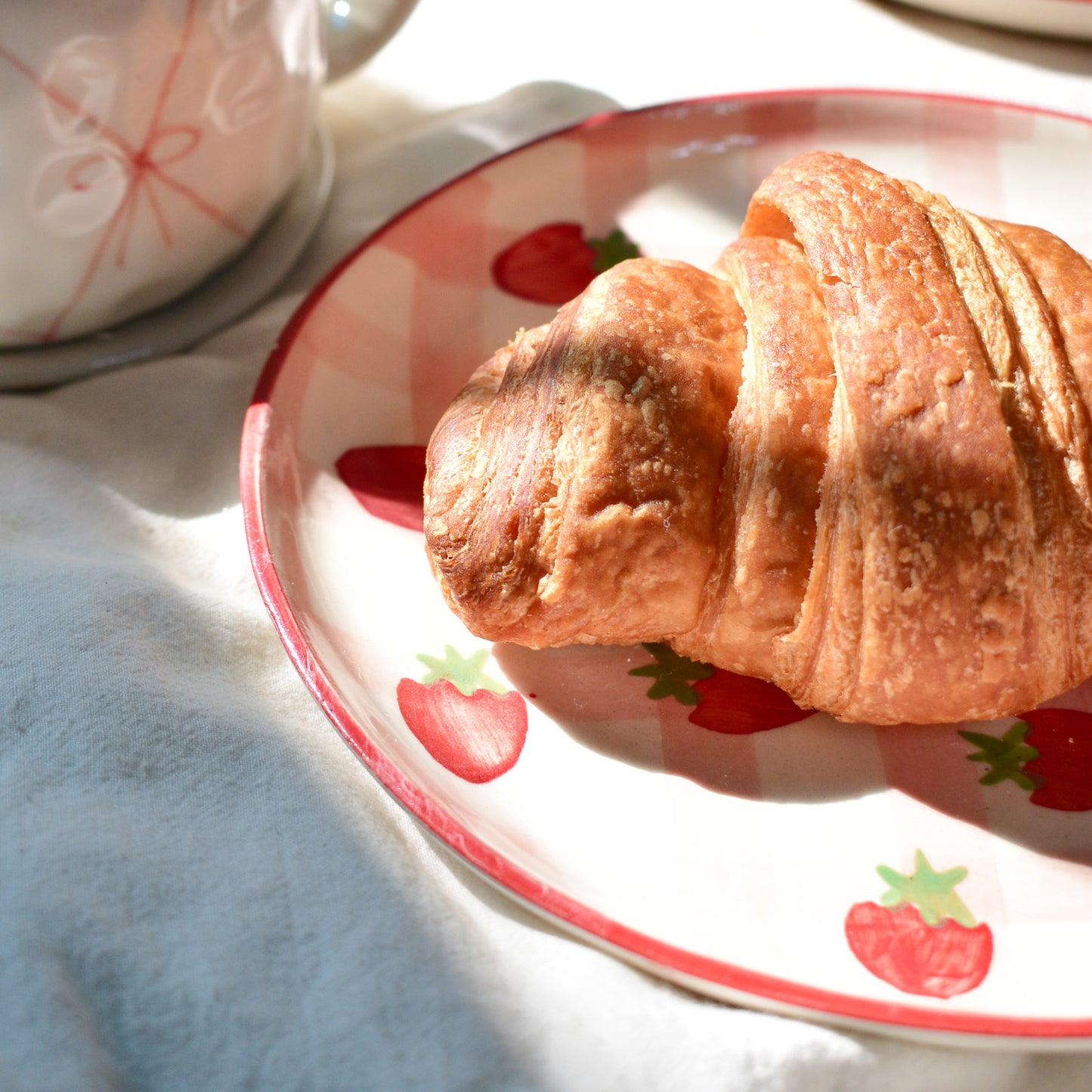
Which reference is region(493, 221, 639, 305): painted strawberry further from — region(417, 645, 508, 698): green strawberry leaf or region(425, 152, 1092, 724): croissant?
region(417, 645, 508, 698): green strawberry leaf

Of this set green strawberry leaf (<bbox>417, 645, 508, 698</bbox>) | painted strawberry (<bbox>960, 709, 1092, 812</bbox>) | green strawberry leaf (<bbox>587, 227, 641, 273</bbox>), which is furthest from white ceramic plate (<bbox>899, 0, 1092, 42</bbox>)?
green strawberry leaf (<bbox>417, 645, 508, 698</bbox>)

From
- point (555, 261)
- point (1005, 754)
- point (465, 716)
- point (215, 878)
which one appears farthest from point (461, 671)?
point (555, 261)

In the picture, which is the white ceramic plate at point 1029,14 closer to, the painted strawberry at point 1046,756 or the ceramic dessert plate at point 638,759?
the ceramic dessert plate at point 638,759

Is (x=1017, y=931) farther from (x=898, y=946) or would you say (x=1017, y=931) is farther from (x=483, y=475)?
(x=483, y=475)

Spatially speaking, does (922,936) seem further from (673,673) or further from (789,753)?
(673,673)

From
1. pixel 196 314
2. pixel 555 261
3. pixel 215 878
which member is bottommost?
pixel 215 878

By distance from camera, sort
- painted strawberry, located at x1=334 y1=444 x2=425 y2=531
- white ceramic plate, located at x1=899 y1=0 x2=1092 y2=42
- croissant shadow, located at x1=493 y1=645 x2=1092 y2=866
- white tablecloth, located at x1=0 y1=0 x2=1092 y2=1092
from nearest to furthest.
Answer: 1. white tablecloth, located at x1=0 y1=0 x2=1092 y2=1092
2. croissant shadow, located at x1=493 y1=645 x2=1092 y2=866
3. painted strawberry, located at x1=334 y1=444 x2=425 y2=531
4. white ceramic plate, located at x1=899 y1=0 x2=1092 y2=42

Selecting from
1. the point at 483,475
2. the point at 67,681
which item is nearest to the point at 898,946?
the point at 483,475
